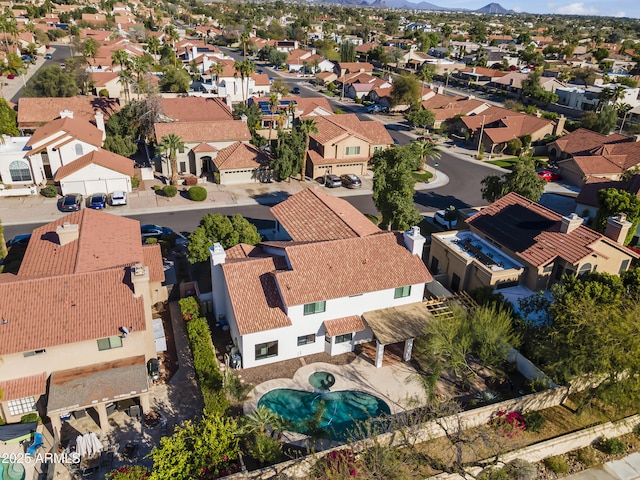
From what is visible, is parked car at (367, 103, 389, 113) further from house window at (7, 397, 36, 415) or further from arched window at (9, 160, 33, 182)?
house window at (7, 397, 36, 415)

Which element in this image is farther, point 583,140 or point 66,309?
point 583,140

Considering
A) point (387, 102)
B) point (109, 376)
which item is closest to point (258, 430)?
point (109, 376)

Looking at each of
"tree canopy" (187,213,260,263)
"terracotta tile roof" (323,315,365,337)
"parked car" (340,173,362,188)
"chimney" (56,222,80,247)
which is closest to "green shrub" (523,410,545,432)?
"terracotta tile roof" (323,315,365,337)

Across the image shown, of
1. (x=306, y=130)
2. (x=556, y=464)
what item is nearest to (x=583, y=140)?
(x=306, y=130)

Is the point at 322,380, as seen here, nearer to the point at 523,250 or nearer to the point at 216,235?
the point at 216,235

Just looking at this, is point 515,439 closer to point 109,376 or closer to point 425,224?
point 109,376

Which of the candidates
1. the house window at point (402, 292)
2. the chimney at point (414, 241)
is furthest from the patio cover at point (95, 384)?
the chimney at point (414, 241)
